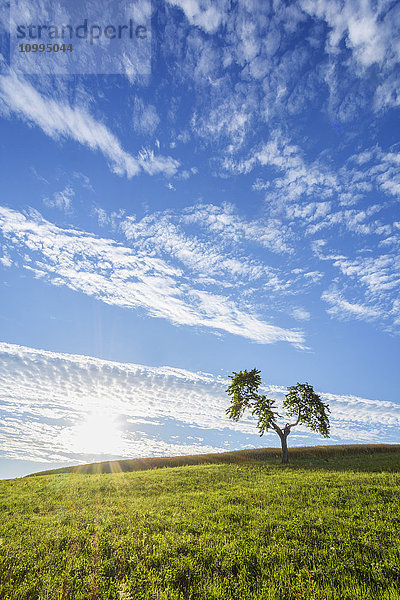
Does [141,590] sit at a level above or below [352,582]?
below

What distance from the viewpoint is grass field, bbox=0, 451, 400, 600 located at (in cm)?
750

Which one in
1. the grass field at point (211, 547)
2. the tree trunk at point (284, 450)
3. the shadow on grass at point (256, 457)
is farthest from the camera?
the shadow on grass at point (256, 457)

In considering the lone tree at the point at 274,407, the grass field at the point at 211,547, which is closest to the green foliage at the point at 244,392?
the lone tree at the point at 274,407

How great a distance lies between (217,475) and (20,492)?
49.3 ft

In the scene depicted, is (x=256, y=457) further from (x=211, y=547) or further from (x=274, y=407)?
(x=211, y=547)

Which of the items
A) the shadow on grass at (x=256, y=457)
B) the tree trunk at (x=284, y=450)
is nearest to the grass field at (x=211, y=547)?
the tree trunk at (x=284, y=450)

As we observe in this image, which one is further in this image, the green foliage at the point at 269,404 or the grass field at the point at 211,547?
the green foliage at the point at 269,404

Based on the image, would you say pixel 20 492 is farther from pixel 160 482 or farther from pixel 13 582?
pixel 13 582

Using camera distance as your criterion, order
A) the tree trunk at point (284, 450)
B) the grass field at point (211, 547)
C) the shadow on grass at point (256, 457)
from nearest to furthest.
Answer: the grass field at point (211, 547)
the tree trunk at point (284, 450)
the shadow on grass at point (256, 457)

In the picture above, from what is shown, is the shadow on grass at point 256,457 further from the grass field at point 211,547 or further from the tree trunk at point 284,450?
the grass field at point 211,547

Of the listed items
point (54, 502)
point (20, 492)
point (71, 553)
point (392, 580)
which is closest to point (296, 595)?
point (392, 580)

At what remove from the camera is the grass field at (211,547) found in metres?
7.50

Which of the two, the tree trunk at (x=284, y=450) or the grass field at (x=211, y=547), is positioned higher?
the tree trunk at (x=284, y=450)

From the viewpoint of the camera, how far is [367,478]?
2019 centimetres
